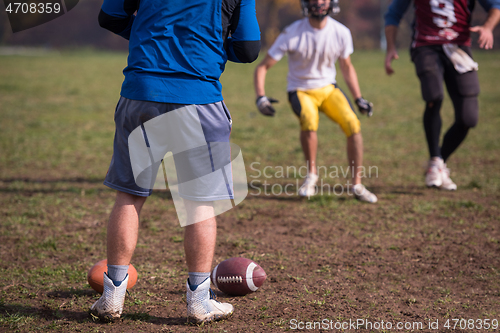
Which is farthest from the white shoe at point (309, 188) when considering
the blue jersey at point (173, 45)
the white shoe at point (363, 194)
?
the blue jersey at point (173, 45)

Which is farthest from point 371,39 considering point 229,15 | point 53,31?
point 229,15

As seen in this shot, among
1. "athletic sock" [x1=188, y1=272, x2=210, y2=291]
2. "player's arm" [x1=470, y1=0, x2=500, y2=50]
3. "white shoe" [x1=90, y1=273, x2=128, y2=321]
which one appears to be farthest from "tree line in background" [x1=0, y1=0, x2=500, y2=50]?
"white shoe" [x1=90, y1=273, x2=128, y2=321]

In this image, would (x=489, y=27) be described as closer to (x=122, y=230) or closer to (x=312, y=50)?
(x=312, y=50)

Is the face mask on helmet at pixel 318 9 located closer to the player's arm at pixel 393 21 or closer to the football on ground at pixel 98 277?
the player's arm at pixel 393 21

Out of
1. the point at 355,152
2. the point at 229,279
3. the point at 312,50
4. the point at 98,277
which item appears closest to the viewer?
the point at 98,277

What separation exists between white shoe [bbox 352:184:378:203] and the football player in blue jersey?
2788 mm

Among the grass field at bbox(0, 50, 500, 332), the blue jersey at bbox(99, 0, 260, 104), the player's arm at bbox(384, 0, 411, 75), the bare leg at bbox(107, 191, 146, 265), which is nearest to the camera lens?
the blue jersey at bbox(99, 0, 260, 104)

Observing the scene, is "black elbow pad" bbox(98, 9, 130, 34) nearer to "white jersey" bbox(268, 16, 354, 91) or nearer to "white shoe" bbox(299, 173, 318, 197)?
"white jersey" bbox(268, 16, 354, 91)

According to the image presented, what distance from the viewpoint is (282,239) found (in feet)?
13.9

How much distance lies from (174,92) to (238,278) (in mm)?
1249

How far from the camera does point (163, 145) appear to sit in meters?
2.67

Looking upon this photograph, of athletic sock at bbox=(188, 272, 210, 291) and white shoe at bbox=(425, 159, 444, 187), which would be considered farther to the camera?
white shoe at bbox=(425, 159, 444, 187)

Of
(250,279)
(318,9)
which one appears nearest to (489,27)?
Answer: (318,9)

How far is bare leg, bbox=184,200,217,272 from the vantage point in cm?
269
